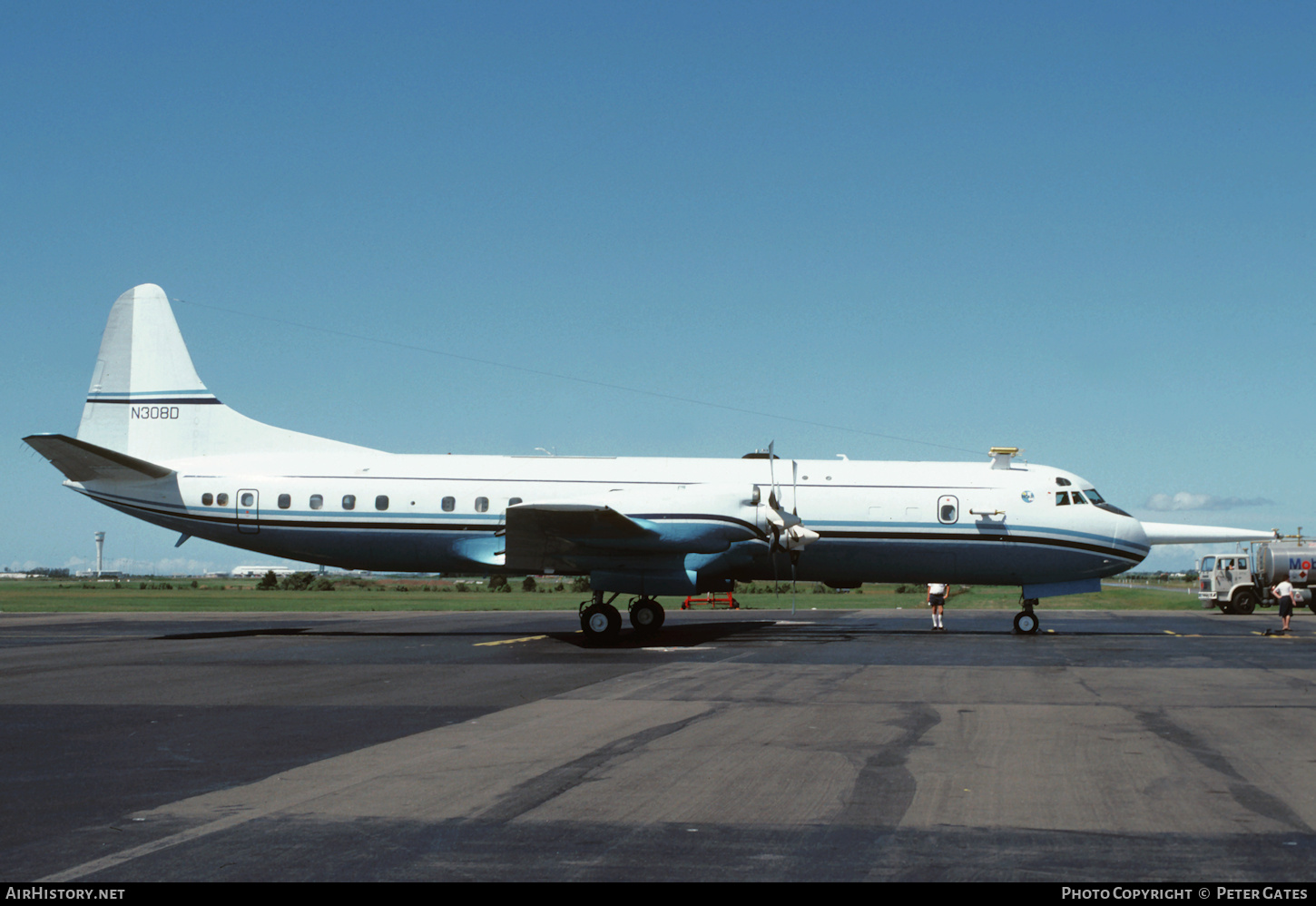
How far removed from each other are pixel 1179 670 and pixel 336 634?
2096 centimetres

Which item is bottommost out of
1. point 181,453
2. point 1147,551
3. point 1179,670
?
point 1179,670

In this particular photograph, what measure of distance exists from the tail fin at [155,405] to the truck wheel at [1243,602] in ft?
135

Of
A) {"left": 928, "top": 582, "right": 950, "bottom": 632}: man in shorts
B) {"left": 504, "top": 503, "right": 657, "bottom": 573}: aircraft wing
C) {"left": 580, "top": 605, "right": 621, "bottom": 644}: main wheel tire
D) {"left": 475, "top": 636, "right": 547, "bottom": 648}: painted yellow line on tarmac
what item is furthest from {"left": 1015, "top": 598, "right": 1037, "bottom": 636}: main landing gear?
{"left": 475, "top": 636, "right": 547, "bottom": 648}: painted yellow line on tarmac

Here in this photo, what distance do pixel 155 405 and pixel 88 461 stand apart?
2.82 meters

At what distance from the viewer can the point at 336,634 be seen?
28.6m

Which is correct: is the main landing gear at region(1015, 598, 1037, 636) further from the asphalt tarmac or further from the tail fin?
the tail fin

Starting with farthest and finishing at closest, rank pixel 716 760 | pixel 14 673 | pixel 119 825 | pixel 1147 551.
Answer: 1. pixel 1147 551
2. pixel 14 673
3. pixel 716 760
4. pixel 119 825

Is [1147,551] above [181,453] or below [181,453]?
below

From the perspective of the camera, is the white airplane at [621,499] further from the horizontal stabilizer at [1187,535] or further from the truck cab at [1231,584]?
the truck cab at [1231,584]

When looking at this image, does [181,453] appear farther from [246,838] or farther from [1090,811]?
[1090,811]

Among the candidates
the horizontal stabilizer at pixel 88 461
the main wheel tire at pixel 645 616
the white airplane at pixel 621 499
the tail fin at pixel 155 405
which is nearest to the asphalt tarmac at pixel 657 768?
the white airplane at pixel 621 499

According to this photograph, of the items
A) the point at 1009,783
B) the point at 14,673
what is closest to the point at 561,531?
the point at 14,673

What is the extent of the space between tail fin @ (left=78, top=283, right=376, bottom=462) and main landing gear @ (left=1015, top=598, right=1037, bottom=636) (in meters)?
19.0

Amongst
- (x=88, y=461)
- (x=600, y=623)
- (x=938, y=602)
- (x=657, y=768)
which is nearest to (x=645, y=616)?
(x=600, y=623)
